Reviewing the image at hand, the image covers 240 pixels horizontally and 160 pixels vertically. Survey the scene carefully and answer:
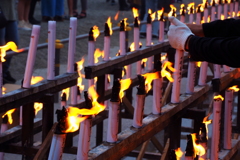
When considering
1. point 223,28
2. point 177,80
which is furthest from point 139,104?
point 223,28

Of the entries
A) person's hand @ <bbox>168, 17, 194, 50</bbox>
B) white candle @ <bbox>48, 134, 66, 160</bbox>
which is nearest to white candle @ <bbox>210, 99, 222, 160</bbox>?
person's hand @ <bbox>168, 17, 194, 50</bbox>

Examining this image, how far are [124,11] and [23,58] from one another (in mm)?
5474

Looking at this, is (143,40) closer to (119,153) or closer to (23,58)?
(23,58)

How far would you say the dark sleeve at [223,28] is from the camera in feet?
10.0

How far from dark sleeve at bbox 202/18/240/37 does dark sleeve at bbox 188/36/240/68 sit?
2.13 feet

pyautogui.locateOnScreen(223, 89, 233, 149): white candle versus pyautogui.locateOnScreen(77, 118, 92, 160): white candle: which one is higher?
pyautogui.locateOnScreen(77, 118, 92, 160): white candle

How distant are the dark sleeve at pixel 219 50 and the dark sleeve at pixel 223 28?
2.13ft

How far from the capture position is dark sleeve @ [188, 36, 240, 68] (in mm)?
2277

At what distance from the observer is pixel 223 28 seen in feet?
10.2

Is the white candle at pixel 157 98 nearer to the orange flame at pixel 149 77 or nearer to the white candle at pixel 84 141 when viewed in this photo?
the orange flame at pixel 149 77

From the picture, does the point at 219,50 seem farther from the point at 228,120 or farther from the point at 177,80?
the point at 228,120

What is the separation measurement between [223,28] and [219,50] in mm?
817

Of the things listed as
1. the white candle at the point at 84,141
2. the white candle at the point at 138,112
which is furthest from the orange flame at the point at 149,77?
the white candle at the point at 84,141

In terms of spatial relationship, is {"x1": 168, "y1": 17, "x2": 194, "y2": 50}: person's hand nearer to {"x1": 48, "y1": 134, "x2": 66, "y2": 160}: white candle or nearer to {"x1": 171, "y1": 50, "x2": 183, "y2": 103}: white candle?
{"x1": 171, "y1": 50, "x2": 183, "y2": 103}: white candle
